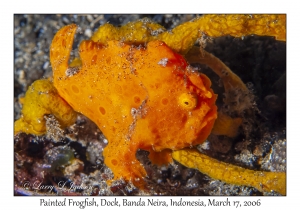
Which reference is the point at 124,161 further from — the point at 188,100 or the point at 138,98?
the point at 188,100

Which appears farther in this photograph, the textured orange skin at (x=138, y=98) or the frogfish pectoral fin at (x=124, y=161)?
the frogfish pectoral fin at (x=124, y=161)

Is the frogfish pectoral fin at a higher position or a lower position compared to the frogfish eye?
lower

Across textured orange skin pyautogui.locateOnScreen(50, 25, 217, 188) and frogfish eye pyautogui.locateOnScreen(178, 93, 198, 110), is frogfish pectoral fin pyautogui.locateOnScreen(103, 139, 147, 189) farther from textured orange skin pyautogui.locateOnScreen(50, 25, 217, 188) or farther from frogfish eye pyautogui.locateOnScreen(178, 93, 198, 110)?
frogfish eye pyautogui.locateOnScreen(178, 93, 198, 110)

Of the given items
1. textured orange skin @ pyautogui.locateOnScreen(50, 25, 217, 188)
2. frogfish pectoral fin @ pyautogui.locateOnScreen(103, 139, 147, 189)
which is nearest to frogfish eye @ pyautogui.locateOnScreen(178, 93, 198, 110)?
textured orange skin @ pyautogui.locateOnScreen(50, 25, 217, 188)

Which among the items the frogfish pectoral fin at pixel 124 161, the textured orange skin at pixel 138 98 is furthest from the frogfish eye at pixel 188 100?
the frogfish pectoral fin at pixel 124 161

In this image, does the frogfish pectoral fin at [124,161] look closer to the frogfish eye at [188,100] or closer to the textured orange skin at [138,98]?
the textured orange skin at [138,98]
